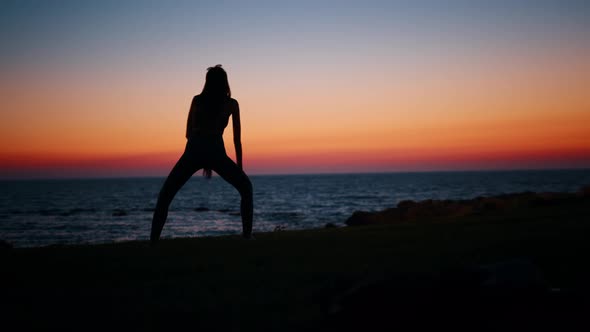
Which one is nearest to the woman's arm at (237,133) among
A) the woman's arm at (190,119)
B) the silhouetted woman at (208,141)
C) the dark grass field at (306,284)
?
the silhouetted woman at (208,141)

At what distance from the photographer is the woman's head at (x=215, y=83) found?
6.00 metres

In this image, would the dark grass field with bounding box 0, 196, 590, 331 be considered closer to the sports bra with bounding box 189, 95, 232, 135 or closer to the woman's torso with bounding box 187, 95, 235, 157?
the woman's torso with bounding box 187, 95, 235, 157

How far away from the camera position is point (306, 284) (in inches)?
161

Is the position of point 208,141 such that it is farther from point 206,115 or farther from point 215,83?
point 215,83

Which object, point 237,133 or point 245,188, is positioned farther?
point 237,133

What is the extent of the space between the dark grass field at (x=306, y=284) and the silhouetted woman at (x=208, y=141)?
91cm

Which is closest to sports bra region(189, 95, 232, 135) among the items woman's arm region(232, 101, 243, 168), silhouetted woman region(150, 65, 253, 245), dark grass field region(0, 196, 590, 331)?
silhouetted woman region(150, 65, 253, 245)

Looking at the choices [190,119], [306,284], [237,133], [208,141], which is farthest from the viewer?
[237,133]

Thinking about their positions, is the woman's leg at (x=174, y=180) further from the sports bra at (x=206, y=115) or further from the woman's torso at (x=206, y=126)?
the sports bra at (x=206, y=115)

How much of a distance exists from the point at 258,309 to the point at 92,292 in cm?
169

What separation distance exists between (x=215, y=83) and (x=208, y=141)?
779 mm

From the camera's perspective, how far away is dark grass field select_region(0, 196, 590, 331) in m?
2.67

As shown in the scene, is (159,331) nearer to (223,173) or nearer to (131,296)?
(131,296)

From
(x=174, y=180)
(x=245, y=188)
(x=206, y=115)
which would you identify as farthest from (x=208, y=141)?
(x=245, y=188)
